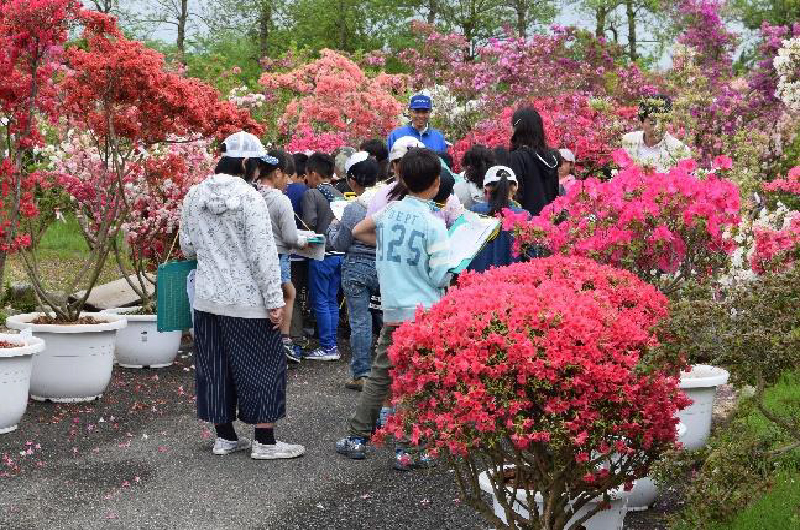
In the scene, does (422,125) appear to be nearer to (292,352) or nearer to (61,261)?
(292,352)

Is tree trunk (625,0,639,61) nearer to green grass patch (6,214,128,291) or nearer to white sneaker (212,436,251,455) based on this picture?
green grass patch (6,214,128,291)

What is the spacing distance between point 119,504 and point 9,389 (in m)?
1.69

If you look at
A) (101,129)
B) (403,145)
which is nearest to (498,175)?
(403,145)

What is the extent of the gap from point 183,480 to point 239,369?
724 millimetres

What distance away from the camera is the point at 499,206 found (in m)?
8.04

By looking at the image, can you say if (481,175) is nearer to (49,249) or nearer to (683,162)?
(683,162)

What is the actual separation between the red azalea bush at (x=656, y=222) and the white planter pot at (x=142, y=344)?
4.27 m

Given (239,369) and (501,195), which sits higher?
(501,195)

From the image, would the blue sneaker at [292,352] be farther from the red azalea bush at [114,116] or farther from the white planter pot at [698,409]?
the white planter pot at [698,409]

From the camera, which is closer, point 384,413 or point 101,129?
point 384,413

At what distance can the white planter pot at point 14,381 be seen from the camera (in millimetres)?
7184

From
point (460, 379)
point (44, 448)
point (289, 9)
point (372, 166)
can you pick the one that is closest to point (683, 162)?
point (460, 379)

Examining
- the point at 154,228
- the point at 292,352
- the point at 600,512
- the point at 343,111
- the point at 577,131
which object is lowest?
the point at 292,352

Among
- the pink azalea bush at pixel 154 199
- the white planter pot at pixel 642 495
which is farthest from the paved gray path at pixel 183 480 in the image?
the pink azalea bush at pixel 154 199
